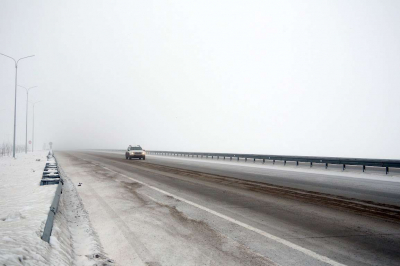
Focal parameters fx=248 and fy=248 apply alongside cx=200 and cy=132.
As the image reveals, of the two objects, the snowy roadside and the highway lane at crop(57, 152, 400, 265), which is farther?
the highway lane at crop(57, 152, 400, 265)

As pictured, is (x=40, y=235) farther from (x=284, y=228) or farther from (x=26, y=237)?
(x=284, y=228)

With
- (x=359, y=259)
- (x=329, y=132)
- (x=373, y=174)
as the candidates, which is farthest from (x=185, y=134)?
(x=359, y=259)

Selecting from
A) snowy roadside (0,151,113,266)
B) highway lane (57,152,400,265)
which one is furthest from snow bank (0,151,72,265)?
highway lane (57,152,400,265)

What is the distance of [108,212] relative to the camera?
20.3ft

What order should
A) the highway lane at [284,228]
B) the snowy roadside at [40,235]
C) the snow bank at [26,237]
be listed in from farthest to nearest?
the highway lane at [284,228]
the snowy roadside at [40,235]
the snow bank at [26,237]

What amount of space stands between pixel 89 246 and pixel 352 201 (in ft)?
24.2

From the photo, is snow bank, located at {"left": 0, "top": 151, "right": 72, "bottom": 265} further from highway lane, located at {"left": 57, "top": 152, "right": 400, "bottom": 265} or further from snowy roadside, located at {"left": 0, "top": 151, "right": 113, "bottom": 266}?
highway lane, located at {"left": 57, "top": 152, "right": 400, "bottom": 265}

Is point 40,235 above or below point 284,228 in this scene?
above

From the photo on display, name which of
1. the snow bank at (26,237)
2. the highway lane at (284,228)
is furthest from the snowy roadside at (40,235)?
the highway lane at (284,228)

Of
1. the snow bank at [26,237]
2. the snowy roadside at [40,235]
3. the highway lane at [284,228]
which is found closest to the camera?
the snow bank at [26,237]

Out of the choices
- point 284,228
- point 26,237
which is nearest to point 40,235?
point 26,237

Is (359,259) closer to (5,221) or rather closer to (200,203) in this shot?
(200,203)

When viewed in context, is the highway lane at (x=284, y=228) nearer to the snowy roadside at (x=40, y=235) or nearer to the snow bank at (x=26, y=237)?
the snowy roadside at (x=40, y=235)

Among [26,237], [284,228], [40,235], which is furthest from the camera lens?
[284,228]
